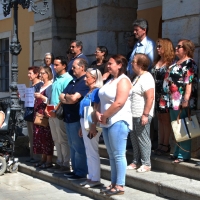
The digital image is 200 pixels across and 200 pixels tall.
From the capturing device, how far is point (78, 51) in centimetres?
939

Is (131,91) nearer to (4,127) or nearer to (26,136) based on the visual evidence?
(4,127)

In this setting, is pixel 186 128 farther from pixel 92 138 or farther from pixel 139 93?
pixel 92 138

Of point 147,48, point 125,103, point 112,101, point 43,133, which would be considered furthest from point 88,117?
point 43,133

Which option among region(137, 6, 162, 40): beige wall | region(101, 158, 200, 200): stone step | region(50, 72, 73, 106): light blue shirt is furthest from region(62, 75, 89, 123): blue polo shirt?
region(137, 6, 162, 40): beige wall

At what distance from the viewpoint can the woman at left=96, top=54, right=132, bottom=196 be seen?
6677mm

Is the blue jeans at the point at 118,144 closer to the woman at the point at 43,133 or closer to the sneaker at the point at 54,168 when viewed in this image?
the sneaker at the point at 54,168

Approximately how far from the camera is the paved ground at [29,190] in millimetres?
7613

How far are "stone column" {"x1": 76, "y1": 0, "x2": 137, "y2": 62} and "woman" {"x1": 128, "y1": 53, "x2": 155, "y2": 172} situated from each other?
9.84ft

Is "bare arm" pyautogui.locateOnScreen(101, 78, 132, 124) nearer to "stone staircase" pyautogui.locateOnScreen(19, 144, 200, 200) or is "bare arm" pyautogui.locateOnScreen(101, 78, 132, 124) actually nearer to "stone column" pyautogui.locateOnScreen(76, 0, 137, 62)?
"stone staircase" pyautogui.locateOnScreen(19, 144, 200, 200)

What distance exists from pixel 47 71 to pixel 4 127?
1.20 m

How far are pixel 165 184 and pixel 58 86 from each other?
255 centimetres

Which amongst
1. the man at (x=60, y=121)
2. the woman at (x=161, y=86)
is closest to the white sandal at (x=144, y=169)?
the woman at (x=161, y=86)

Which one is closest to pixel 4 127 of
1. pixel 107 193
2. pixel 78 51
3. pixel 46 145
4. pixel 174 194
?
pixel 46 145

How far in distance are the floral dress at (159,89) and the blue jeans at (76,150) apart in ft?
3.80
